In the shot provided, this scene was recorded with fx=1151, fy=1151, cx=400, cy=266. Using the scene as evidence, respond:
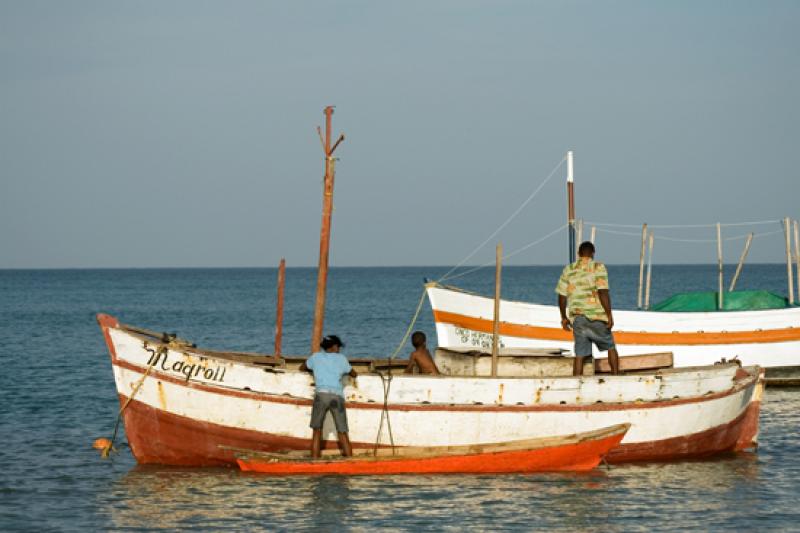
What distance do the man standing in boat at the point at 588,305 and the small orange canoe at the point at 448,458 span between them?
1.35 m

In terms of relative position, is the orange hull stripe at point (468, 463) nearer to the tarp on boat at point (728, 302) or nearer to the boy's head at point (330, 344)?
the boy's head at point (330, 344)

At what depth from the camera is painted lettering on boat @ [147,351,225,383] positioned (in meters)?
16.2

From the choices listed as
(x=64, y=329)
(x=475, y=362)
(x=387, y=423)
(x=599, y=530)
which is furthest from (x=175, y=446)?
(x=64, y=329)

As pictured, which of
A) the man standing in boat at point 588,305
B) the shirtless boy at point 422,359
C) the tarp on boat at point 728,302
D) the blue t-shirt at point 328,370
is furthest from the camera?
the tarp on boat at point 728,302

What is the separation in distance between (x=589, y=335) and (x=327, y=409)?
13.7 feet

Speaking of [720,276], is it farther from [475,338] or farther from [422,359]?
[422,359]

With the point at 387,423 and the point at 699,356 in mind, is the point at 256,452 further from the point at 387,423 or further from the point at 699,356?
the point at 699,356

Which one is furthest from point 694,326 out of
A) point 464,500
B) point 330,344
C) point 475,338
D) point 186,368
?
point 186,368

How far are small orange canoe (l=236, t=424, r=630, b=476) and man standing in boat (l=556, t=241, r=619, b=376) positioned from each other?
1351 mm

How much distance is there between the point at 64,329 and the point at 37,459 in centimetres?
4005

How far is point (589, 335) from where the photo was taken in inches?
679

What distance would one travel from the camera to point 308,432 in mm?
16359

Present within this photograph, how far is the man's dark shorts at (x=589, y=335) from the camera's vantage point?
17188 mm

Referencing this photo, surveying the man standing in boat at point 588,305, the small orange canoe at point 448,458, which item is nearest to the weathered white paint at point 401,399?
the small orange canoe at point 448,458
